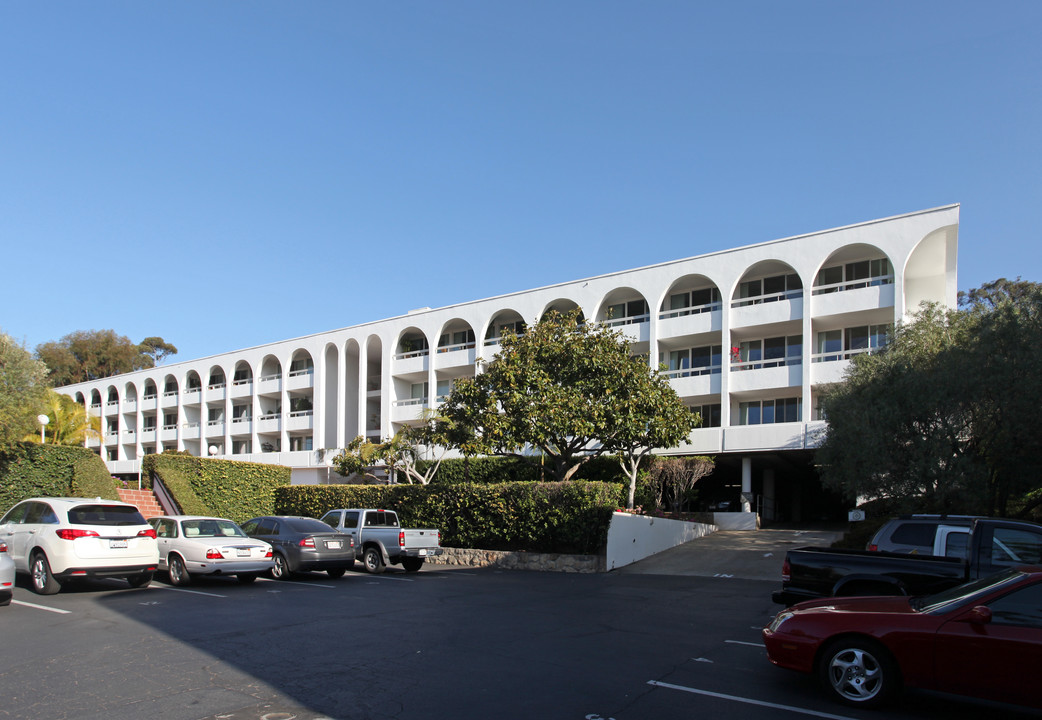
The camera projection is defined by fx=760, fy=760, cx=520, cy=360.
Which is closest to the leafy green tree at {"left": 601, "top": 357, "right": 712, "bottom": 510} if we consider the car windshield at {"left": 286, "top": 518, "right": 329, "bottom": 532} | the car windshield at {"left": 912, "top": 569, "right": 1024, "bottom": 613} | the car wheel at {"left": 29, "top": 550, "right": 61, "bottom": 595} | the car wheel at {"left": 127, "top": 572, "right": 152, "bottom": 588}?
the car windshield at {"left": 286, "top": 518, "right": 329, "bottom": 532}

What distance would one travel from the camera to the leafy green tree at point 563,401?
2403 centimetres

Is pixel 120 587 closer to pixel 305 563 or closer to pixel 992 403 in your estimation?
pixel 305 563

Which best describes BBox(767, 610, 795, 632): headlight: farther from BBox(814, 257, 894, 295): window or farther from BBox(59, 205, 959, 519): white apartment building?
BBox(814, 257, 894, 295): window

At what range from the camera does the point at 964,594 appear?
666 cm

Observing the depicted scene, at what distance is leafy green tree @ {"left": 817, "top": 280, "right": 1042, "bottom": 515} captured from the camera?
→ 1648 centimetres

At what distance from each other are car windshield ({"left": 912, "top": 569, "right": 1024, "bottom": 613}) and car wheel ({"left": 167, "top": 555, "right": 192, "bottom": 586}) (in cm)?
1335

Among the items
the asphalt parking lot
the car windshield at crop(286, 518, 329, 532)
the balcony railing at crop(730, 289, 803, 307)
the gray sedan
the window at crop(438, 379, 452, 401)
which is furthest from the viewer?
the window at crop(438, 379, 452, 401)

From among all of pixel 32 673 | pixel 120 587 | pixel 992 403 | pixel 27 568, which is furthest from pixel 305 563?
pixel 992 403

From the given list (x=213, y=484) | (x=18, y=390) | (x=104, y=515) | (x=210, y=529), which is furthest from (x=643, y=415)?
(x=18, y=390)

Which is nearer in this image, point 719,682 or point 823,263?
point 719,682

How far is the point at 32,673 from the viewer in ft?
24.9

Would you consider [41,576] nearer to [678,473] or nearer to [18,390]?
[18,390]

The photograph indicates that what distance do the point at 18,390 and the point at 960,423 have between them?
92.1 ft

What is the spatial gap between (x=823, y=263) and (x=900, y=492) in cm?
1562
